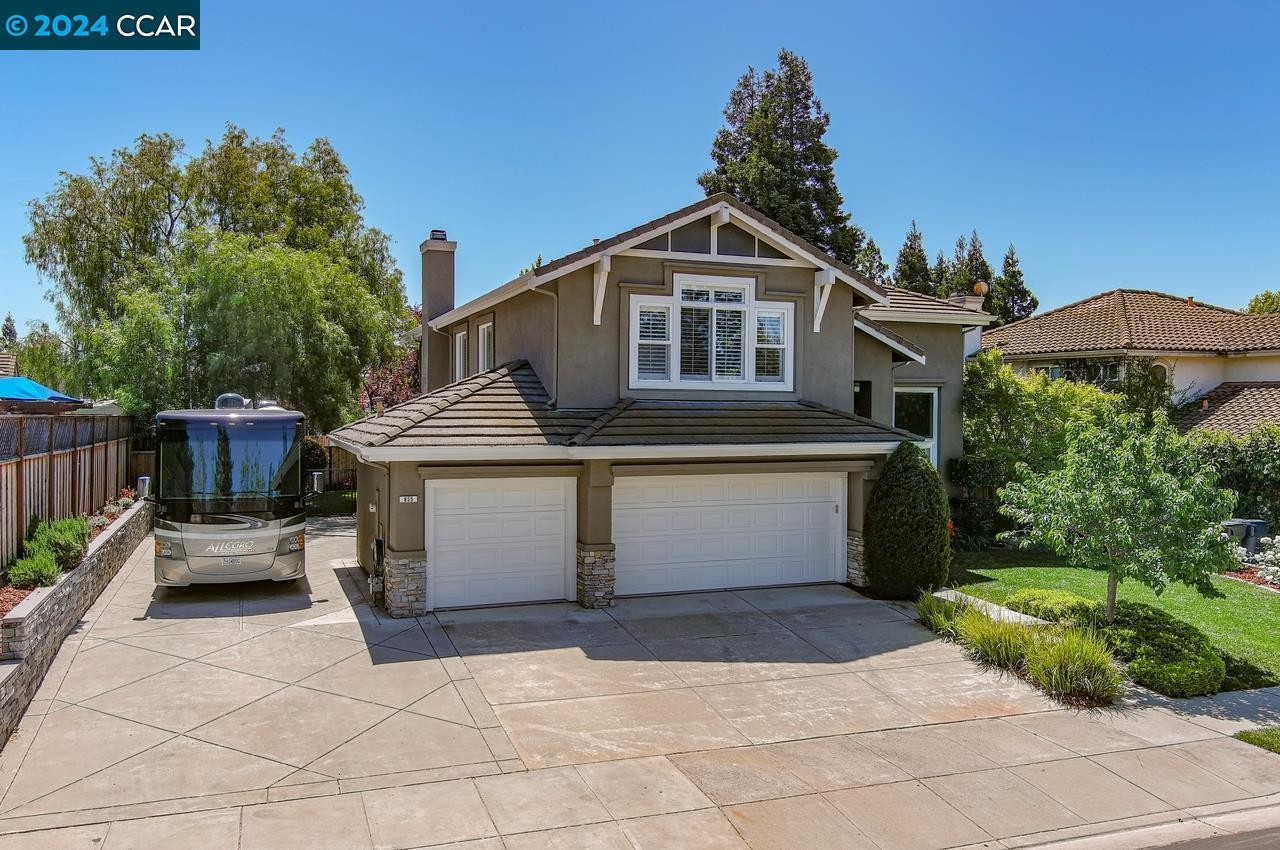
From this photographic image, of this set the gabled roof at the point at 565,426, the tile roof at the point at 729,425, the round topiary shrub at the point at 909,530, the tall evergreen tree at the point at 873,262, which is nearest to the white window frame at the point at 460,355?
the gabled roof at the point at 565,426

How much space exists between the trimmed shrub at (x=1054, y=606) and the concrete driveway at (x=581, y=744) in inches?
64.9

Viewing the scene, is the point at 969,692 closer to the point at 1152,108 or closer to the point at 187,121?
the point at 1152,108

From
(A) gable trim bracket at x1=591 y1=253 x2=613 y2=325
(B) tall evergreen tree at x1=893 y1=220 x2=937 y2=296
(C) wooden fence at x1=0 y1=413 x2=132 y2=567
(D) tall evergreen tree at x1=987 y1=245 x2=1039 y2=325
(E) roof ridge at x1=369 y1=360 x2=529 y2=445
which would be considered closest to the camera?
(C) wooden fence at x1=0 y1=413 x2=132 y2=567

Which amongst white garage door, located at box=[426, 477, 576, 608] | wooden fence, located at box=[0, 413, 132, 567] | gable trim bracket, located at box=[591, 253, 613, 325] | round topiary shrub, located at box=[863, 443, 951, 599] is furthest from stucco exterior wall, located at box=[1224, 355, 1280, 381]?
wooden fence, located at box=[0, 413, 132, 567]

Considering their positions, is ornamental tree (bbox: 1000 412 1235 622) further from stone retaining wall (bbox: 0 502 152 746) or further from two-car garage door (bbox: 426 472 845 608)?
stone retaining wall (bbox: 0 502 152 746)

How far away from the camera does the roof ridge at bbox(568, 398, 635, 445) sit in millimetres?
11914

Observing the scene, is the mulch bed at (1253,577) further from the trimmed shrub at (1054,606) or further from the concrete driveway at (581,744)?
the concrete driveway at (581,744)

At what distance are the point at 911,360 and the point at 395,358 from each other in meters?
15.5

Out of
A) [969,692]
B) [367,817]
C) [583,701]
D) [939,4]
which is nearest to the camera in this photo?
[367,817]

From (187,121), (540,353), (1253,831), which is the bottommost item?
(1253,831)

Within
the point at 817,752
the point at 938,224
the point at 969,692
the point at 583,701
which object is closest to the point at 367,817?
the point at 583,701

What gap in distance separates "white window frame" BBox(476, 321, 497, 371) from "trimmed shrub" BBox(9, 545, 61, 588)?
8.36 metres

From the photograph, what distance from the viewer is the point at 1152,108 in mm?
19219

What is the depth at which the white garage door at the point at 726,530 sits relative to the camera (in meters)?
13.3
